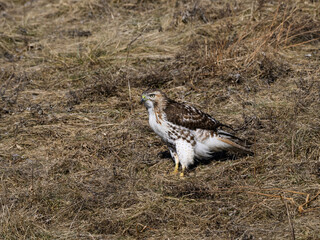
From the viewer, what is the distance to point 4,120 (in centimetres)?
700

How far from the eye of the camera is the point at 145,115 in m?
6.95

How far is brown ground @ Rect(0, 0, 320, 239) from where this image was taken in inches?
183

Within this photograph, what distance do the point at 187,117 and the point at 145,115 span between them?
1422 millimetres

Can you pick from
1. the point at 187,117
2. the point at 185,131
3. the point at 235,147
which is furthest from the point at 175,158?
the point at 235,147

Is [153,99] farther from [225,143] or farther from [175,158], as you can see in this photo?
[225,143]

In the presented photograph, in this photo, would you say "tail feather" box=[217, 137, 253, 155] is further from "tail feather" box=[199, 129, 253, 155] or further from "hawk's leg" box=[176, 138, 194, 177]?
"hawk's leg" box=[176, 138, 194, 177]

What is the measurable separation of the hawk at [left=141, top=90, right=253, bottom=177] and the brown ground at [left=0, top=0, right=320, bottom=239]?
21 centimetres

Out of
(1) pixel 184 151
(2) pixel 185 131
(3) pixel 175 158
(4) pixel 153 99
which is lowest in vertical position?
(3) pixel 175 158

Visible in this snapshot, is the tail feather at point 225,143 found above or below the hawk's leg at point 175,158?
above

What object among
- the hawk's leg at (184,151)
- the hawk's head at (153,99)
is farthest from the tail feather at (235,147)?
the hawk's head at (153,99)

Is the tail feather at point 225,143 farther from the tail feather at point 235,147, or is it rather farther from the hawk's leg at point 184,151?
the hawk's leg at point 184,151

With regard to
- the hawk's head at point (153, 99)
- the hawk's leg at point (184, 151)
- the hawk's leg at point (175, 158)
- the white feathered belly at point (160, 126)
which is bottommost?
the hawk's leg at point (175, 158)

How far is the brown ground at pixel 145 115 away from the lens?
183 inches

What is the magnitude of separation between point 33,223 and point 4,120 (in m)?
2.76
